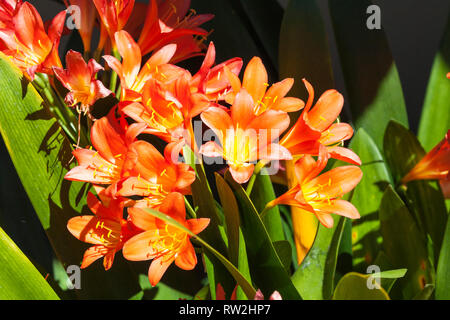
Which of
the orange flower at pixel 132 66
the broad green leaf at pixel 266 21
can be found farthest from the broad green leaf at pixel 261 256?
the broad green leaf at pixel 266 21

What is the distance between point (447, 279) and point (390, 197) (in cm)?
11

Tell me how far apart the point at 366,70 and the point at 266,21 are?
0.54 feet

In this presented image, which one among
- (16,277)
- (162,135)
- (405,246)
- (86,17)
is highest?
(86,17)

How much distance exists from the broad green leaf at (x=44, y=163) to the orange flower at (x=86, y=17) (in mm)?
91

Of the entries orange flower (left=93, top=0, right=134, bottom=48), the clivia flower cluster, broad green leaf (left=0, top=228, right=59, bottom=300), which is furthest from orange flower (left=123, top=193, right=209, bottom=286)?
orange flower (left=93, top=0, right=134, bottom=48)

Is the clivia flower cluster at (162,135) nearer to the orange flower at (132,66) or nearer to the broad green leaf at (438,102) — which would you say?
the orange flower at (132,66)

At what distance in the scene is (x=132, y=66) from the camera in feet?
1.49

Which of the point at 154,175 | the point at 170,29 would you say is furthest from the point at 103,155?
the point at 170,29

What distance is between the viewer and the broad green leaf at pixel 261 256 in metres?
0.42

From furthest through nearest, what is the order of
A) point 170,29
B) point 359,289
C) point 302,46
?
1. point 302,46
2. point 170,29
3. point 359,289

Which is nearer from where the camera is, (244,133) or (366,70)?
(244,133)

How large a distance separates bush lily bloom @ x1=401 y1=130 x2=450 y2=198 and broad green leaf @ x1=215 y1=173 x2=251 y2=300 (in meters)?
0.29

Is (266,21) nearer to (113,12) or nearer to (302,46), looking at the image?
(302,46)
